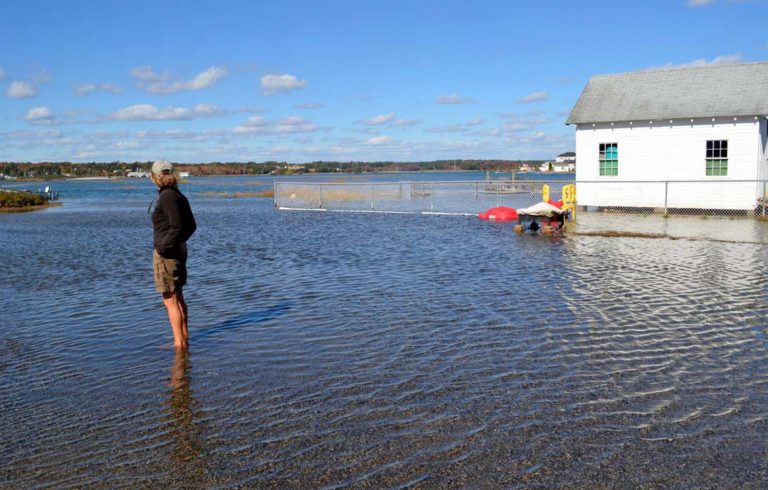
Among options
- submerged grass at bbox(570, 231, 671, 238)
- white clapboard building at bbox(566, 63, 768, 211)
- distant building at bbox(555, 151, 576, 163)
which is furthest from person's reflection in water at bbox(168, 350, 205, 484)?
distant building at bbox(555, 151, 576, 163)

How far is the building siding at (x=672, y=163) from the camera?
2434 cm

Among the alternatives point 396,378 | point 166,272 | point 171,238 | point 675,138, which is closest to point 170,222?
point 171,238

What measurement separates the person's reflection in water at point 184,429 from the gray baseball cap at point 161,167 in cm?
211

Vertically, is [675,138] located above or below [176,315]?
above

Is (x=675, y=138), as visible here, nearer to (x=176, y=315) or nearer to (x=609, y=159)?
(x=609, y=159)

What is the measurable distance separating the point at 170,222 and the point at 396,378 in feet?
10.0

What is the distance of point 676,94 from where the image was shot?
26.6 meters

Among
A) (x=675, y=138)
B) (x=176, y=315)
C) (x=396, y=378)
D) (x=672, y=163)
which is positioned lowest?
(x=396, y=378)

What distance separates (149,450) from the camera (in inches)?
203

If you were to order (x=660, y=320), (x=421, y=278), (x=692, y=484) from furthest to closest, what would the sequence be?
(x=421, y=278)
(x=660, y=320)
(x=692, y=484)

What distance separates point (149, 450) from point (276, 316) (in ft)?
15.3

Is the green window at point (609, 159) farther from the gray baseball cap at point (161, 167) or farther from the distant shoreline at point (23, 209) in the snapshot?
the distant shoreline at point (23, 209)

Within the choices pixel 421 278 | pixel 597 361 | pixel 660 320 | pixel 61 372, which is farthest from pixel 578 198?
pixel 61 372

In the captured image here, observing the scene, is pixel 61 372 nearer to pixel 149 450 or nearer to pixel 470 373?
pixel 149 450
